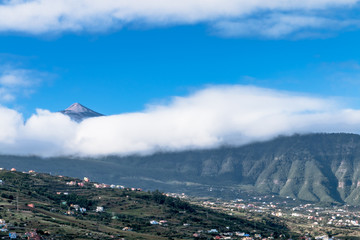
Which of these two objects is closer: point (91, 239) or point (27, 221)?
point (91, 239)

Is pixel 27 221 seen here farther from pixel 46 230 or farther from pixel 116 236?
pixel 116 236

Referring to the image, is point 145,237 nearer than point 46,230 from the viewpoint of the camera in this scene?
No

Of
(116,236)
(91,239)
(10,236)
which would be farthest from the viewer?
(116,236)

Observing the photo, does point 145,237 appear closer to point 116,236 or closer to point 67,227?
point 116,236

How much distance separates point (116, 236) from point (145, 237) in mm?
13710

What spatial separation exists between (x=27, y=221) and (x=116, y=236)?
110ft

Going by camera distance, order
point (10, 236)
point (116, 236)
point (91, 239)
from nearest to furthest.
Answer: point (10, 236)
point (91, 239)
point (116, 236)

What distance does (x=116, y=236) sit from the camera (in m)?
185

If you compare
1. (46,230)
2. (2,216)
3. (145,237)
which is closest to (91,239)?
(46,230)

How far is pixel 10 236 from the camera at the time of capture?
155000mm

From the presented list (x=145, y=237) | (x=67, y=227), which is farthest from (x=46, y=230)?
(x=145, y=237)

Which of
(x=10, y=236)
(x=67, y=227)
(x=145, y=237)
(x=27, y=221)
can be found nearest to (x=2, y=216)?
(x=27, y=221)

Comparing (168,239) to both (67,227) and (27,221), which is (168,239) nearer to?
(67,227)

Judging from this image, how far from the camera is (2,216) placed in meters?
192
